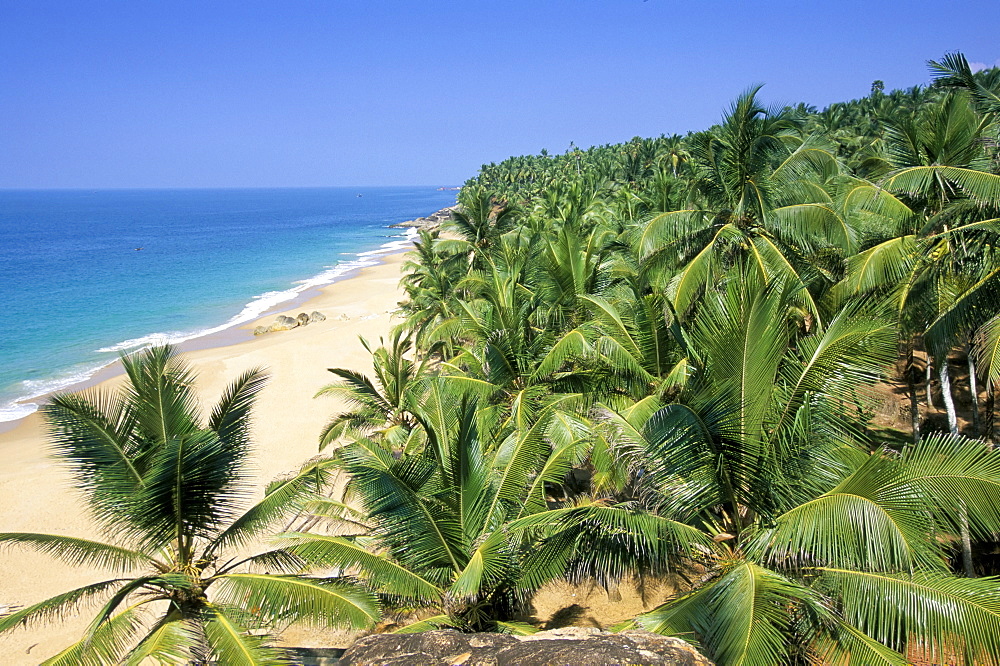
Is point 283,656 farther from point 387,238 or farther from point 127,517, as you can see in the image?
point 387,238

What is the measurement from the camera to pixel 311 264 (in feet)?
215

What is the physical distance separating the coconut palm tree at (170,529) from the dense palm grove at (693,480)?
0.03 m

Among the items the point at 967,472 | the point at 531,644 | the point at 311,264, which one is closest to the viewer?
the point at 531,644

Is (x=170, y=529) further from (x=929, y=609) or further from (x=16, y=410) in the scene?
(x=16, y=410)

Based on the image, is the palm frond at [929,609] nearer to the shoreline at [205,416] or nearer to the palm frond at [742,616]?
the palm frond at [742,616]

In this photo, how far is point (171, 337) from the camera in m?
36.0

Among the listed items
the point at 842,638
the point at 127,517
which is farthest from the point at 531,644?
the point at 127,517

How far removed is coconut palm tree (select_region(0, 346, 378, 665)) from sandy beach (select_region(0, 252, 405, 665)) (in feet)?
12.7

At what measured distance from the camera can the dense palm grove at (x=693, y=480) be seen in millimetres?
5316

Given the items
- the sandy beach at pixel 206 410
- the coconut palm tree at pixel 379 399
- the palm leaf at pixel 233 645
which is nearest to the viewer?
the palm leaf at pixel 233 645

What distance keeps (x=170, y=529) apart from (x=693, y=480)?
581 cm

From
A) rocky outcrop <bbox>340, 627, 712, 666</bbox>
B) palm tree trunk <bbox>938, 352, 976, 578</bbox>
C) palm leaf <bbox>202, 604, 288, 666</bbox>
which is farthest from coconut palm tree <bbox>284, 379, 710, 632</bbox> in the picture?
palm tree trunk <bbox>938, 352, 976, 578</bbox>

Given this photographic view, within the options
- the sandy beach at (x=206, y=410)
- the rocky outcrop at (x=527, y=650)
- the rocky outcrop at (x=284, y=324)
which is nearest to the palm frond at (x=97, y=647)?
the rocky outcrop at (x=527, y=650)

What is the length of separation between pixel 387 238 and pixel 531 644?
294ft
